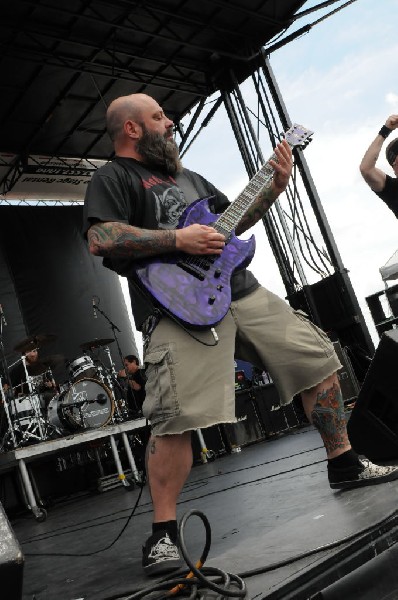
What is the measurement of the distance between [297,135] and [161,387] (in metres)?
1.34

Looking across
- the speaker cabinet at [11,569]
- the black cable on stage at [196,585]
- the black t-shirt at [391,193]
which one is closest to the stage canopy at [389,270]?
the black t-shirt at [391,193]

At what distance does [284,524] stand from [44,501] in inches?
222

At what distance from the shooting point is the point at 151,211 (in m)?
2.23

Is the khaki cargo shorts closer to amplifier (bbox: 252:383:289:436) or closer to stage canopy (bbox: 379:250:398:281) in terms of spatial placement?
amplifier (bbox: 252:383:289:436)

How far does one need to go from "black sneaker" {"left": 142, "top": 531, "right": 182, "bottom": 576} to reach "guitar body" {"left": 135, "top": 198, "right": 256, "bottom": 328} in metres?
0.68

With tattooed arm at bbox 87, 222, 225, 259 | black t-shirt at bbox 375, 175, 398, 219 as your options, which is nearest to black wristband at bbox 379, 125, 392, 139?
black t-shirt at bbox 375, 175, 398, 219

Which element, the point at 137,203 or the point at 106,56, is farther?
the point at 106,56

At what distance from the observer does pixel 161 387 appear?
6.60ft

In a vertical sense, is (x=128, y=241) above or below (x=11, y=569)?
above

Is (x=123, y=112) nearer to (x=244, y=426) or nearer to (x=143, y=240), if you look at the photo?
(x=143, y=240)

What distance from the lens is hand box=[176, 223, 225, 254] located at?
2.10 meters


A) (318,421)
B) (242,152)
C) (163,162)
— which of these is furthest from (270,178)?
(242,152)

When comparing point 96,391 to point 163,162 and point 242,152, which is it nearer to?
point 242,152

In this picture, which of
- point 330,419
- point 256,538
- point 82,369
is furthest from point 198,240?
point 82,369
